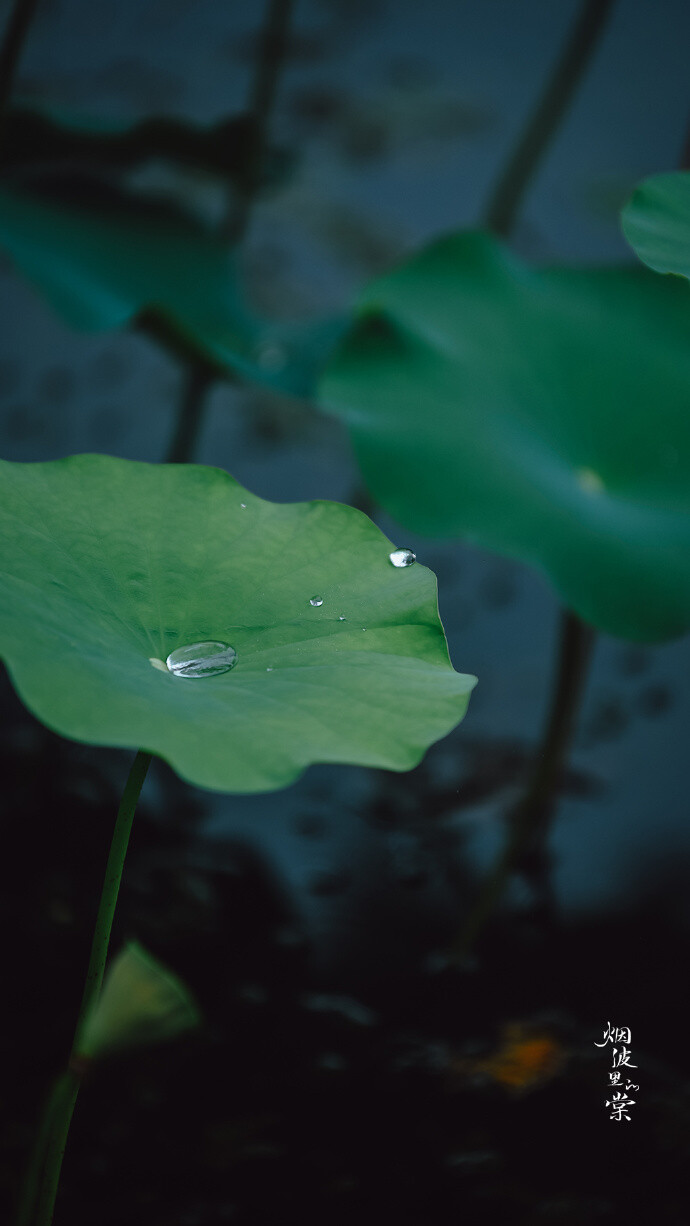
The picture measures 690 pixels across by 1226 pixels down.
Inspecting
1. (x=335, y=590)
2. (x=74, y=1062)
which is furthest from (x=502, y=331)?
(x=74, y=1062)

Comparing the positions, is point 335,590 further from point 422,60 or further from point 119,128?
point 422,60

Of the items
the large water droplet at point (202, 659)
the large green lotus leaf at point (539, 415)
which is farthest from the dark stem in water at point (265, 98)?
the large water droplet at point (202, 659)

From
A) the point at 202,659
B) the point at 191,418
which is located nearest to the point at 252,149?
the point at 191,418

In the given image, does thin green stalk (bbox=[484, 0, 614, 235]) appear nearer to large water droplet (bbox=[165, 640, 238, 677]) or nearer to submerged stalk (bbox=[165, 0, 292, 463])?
submerged stalk (bbox=[165, 0, 292, 463])

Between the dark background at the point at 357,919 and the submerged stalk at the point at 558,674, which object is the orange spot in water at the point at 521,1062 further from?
the submerged stalk at the point at 558,674

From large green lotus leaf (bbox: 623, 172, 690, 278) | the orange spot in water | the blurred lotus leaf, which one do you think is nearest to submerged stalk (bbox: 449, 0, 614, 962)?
the orange spot in water

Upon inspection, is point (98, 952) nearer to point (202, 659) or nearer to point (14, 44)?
point (202, 659)
